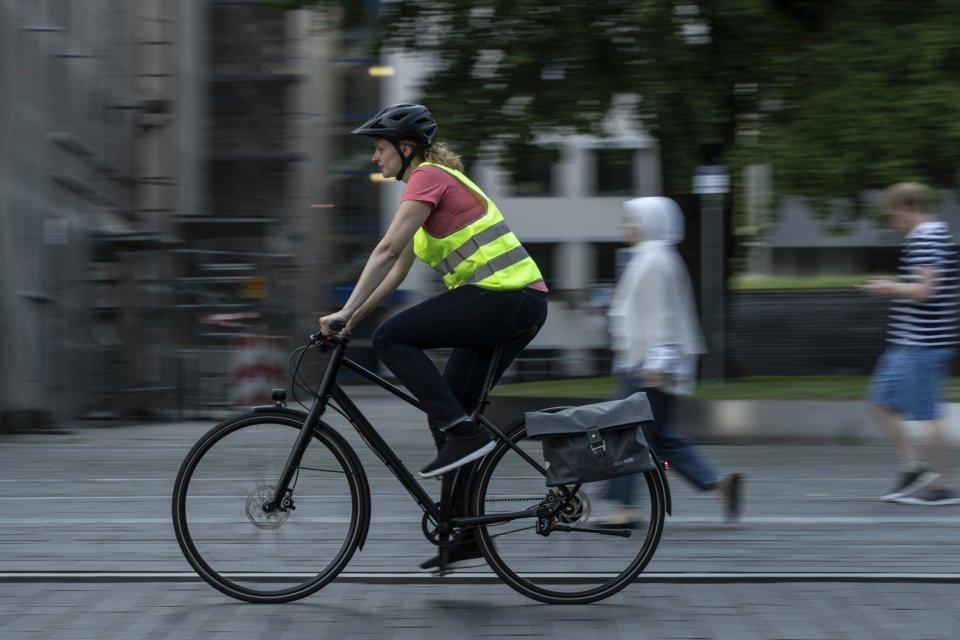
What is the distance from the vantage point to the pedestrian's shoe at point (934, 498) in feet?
25.6

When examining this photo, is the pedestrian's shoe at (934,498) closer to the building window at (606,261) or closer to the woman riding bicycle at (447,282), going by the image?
the woman riding bicycle at (447,282)

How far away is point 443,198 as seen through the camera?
511cm

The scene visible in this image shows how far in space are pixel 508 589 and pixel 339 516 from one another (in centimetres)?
76

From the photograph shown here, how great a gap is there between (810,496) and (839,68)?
4877 mm

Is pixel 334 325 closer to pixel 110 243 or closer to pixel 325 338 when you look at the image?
pixel 325 338

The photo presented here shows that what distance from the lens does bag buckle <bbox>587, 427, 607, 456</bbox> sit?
5.14m

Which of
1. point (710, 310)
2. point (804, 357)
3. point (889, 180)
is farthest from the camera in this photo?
point (804, 357)

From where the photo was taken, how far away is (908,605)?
5215 millimetres

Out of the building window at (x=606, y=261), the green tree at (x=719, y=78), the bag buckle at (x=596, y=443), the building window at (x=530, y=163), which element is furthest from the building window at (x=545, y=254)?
the bag buckle at (x=596, y=443)

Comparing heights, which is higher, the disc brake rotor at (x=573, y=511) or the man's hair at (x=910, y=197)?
the man's hair at (x=910, y=197)

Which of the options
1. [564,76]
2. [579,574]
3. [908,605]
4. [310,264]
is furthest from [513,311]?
[310,264]

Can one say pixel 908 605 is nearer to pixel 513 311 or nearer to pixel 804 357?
pixel 513 311

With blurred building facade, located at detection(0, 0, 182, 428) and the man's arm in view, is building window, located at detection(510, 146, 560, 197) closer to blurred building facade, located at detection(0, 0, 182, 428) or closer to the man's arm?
blurred building facade, located at detection(0, 0, 182, 428)

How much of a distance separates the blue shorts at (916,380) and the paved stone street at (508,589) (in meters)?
0.56
